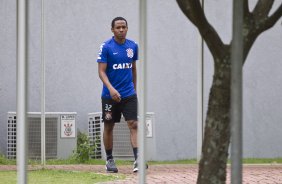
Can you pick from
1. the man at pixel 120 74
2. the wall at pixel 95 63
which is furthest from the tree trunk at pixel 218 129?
the wall at pixel 95 63

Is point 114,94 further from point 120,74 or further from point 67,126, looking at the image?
point 67,126

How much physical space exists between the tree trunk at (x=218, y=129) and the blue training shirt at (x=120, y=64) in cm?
456

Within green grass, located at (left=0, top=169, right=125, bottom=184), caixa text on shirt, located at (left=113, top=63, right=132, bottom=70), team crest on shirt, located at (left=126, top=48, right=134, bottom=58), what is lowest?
green grass, located at (left=0, top=169, right=125, bottom=184)

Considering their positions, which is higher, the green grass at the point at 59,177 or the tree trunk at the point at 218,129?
the tree trunk at the point at 218,129

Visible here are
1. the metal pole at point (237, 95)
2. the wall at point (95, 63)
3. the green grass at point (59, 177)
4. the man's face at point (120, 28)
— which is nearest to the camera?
the metal pole at point (237, 95)

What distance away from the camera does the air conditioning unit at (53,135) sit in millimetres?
14195

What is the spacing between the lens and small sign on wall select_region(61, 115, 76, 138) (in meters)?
14.3

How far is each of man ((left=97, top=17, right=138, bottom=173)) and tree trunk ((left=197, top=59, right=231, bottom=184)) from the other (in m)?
4.46

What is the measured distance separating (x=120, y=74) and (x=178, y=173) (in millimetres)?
1384

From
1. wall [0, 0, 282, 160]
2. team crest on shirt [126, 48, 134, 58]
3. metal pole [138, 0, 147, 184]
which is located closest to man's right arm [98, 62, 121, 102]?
team crest on shirt [126, 48, 134, 58]

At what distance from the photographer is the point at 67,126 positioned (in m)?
14.3

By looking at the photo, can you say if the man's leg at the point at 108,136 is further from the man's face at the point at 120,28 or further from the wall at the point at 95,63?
the wall at the point at 95,63

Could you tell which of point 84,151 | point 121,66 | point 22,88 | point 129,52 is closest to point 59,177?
point 121,66

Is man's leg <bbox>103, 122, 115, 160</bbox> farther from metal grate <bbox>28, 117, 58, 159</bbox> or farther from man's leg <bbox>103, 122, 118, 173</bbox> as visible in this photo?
metal grate <bbox>28, 117, 58, 159</bbox>
